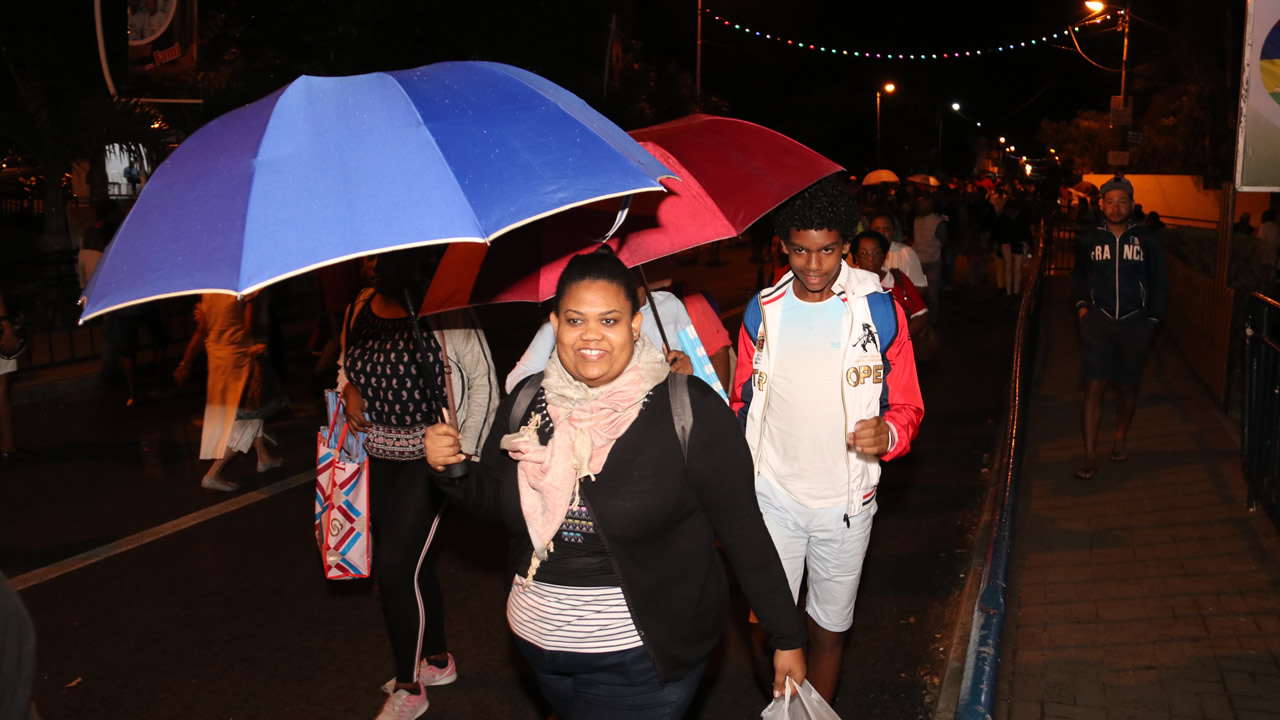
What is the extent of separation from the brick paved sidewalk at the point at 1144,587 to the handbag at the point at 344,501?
8.70 ft

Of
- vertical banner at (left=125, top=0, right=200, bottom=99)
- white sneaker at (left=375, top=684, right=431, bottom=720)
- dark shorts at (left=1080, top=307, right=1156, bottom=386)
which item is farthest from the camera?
vertical banner at (left=125, top=0, right=200, bottom=99)

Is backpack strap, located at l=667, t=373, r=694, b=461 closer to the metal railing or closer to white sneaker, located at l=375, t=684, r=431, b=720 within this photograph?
the metal railing

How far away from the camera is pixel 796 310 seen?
13.2 ft

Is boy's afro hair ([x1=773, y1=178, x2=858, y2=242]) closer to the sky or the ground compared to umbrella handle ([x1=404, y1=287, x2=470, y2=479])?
closer to the sky

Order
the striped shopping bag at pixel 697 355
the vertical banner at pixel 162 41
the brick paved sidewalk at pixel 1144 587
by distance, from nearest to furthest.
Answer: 1. the striped shopping bag at pixel 697 355
2. the brick paved sidewalk at pixel 1144 587
3. the vertical banner at pixel 162 41

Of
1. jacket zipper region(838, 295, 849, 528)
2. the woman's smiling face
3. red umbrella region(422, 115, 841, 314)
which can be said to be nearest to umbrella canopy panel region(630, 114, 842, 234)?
red umbrella region(422, 115, 841, 314)

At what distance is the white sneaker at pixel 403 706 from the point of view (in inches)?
177

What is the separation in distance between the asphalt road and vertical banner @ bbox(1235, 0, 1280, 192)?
2730 millimetres

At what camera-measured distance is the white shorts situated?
4008mm

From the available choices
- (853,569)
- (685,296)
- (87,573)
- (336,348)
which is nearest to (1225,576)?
(853,569)

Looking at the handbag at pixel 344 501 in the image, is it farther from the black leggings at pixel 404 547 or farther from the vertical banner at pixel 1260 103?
the vertical banner at pixel 1260 103

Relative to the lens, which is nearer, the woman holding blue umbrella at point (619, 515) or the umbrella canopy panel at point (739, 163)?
the woman holding blue umbrella at point (619, 515)

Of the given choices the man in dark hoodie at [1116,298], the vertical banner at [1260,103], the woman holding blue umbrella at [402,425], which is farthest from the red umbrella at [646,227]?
the man in dark hoodie at [1116,298]

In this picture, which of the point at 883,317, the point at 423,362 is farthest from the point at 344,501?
the point at 883,317
